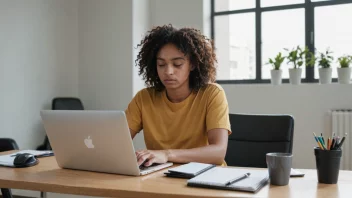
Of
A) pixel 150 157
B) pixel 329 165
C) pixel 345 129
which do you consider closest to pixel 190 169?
pixel 150 157

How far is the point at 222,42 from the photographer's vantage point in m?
3.86

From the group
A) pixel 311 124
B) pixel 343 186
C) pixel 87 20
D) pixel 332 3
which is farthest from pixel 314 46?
pixel 343 186

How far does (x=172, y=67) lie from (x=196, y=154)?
449 millimetres

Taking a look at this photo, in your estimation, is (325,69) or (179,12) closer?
(325,69)

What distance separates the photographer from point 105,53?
12.5ft

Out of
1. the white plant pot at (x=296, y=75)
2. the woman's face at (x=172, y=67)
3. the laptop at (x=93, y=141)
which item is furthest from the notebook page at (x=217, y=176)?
the white plant pot at (x=296, y=75)

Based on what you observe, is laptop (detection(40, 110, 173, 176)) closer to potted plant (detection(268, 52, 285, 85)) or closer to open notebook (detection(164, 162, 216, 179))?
open notebook (detection(164, 162, 216, 179))

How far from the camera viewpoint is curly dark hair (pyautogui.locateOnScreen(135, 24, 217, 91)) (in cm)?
165

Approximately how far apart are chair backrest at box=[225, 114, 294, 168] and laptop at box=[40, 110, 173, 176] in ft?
1.96

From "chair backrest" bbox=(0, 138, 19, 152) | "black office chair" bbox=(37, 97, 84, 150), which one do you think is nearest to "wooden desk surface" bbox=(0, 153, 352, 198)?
"chair backrest" bbox=(0, 138, 19, 152)

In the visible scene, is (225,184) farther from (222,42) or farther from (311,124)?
(222,42)

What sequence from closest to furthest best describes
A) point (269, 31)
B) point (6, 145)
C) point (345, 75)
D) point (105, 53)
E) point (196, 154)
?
point (196, 154) < point (6, 145) < point (345, 75) < point (269, 31) < point (105, 53)

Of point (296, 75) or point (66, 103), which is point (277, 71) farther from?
point (66, 103)

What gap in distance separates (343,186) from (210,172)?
0.37 m
